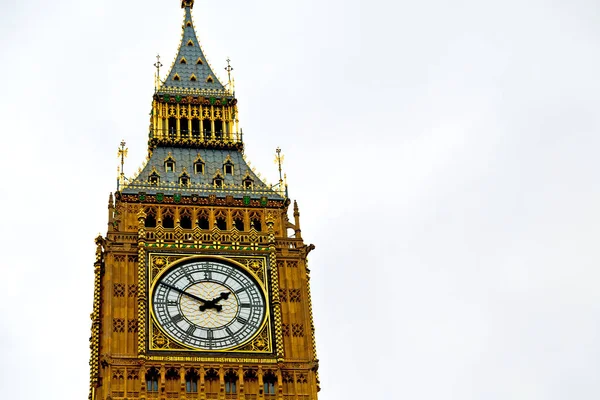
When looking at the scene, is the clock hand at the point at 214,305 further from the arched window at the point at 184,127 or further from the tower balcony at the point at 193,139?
the arched window at the point at 184,127

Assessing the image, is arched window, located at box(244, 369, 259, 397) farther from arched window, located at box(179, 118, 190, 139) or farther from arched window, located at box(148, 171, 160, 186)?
arched window, located at box(179, 118, 190, 139)

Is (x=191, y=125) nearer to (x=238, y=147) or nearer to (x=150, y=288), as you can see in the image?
(x=238, y=147)

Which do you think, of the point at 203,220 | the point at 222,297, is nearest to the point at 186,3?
the point at 203,220

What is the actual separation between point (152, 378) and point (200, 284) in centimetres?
420

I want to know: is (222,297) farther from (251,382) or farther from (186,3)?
(186,3)

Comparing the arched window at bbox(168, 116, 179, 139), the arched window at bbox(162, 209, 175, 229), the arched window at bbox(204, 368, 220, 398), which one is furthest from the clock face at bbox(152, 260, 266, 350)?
the arched window at bbox(168, 116, 179, 139)

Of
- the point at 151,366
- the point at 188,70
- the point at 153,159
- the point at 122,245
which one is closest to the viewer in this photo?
the point at 151,366

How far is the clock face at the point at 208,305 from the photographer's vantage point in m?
56.9

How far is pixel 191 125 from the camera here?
66125 mm

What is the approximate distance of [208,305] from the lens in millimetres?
A: 57500

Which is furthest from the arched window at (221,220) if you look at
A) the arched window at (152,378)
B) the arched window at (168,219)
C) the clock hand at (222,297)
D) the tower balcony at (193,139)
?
the arched window at (152,378)

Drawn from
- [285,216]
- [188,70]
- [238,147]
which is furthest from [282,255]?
[188,70]

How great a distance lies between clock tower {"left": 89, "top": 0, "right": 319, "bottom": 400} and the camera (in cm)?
5591

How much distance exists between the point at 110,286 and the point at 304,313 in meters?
6.63
